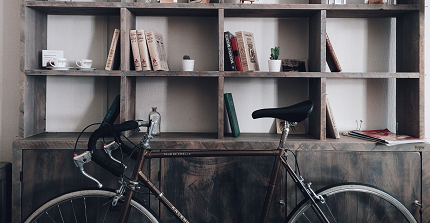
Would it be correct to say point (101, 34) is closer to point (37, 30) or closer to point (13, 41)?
point (37, 30)

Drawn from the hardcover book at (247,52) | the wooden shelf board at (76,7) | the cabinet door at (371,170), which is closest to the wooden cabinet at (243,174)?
the cabinet door at (371,170)

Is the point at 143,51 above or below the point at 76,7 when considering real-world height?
below

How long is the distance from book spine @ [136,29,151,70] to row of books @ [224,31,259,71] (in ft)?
1.57

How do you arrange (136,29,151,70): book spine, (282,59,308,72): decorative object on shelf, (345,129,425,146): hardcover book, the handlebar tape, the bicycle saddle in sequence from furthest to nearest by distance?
(282,59,308,72): decorative object on shelf → (136,29,151,70): book spine → (345,129,425,146): hardcover book → the bicycle saddle → the handlebar tape

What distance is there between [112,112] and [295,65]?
1229mm

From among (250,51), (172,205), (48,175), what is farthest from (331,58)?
(48,175)

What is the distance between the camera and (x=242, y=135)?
2.08 meters

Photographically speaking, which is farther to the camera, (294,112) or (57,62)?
(57,62)

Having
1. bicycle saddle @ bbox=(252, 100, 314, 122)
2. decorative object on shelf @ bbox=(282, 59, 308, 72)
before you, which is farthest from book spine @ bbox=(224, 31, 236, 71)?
bicycle saddle @ bbox=(252, 100, 314, 122)

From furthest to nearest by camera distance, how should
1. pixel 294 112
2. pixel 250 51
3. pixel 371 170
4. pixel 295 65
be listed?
pixel 295 65 < pixel 250 51 < pixel 371 170 < pixel 294 112

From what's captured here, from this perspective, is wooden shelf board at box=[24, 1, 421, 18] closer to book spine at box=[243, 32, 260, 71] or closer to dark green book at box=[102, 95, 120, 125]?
book spine at box=[243, 32, 260, 71]

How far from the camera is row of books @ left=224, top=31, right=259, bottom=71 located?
1968mm

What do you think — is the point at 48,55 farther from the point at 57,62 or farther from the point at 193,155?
the point at 193,155

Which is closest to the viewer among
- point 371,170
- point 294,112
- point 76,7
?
point 294,112
